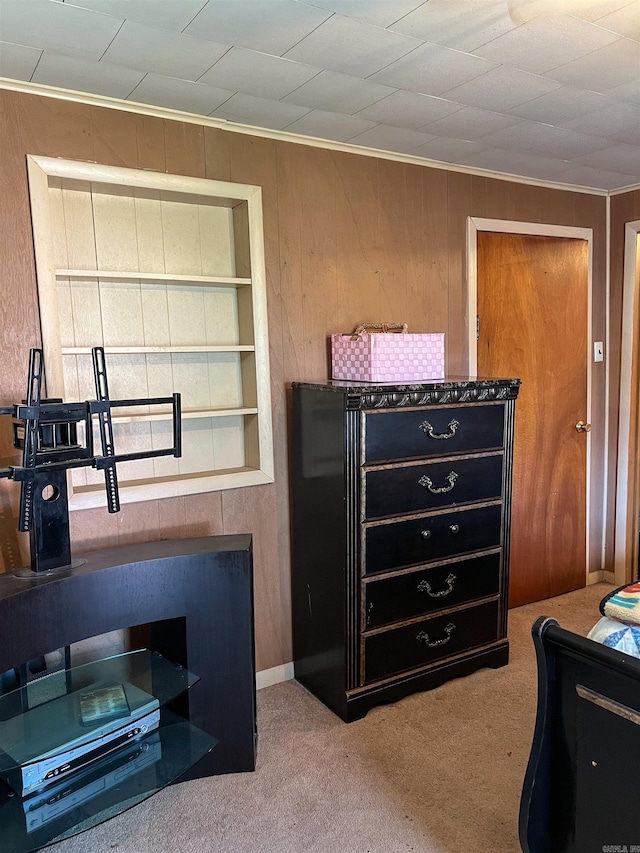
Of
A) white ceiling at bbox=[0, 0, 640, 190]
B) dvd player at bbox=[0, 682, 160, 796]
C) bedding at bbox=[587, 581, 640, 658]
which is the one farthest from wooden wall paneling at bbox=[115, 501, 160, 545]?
bedding at bbox=[587, 581, 640, 658]

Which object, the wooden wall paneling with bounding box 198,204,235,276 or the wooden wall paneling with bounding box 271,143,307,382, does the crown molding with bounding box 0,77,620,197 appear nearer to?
the wooden wall paneling with bounding box 271,143,307,382

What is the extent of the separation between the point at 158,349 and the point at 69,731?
125cm

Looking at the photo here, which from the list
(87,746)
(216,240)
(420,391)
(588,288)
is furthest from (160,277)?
(588,288)

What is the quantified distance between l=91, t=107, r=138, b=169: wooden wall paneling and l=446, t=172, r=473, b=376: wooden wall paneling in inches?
59.1

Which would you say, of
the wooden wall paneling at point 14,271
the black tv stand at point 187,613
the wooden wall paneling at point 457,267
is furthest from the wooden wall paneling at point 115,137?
the wooden wall paneling at point 457,267

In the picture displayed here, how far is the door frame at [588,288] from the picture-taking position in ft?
10.2

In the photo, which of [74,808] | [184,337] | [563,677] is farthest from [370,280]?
[74,808]

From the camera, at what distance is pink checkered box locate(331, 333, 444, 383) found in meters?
2.47

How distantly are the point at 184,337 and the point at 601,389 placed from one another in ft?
8.26

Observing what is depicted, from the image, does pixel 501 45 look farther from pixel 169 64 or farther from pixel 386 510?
pixel 386 510

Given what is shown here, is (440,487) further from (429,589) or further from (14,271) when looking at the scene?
(14,271)

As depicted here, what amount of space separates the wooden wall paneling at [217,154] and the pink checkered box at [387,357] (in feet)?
2.56

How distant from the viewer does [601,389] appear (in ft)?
12.2

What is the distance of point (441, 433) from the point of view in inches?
97.8
